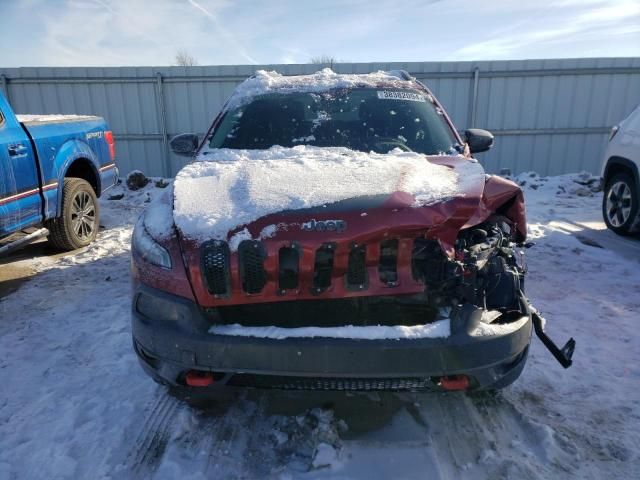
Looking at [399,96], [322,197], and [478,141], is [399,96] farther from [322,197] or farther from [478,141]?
[322,197]

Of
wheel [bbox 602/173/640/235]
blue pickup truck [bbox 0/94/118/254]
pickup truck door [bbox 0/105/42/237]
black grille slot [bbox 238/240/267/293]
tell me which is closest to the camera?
black grille slot [bbox 238/240/267/293]

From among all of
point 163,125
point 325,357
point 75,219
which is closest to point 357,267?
point 325,357

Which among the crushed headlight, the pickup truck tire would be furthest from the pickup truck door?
the crushed headlight

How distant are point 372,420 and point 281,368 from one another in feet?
2.45

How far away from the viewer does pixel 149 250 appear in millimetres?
2070

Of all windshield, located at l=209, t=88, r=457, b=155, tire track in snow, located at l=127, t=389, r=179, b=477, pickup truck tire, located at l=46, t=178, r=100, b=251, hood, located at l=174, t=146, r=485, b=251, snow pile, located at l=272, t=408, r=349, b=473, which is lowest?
tire track in snow, located at l=127, t=389, r=179, b=477

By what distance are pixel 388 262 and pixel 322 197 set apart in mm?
443

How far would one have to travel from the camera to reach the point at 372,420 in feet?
7.53

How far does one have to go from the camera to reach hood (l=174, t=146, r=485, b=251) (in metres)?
1.95

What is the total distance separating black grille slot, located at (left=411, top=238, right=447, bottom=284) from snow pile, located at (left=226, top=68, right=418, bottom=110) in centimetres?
217

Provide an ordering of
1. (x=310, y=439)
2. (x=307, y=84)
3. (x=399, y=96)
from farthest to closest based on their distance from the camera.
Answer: (x=307, y=84), (x=399, y=96), (x=310, y=439)

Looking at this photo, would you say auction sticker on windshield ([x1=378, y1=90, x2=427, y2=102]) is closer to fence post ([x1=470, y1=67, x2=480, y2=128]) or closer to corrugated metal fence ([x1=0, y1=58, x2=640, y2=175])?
corrugated metal fence ([x1=0, y1=58, x2=640, y2=175])

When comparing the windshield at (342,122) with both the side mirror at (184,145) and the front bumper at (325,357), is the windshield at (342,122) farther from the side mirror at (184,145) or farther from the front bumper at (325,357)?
the front bumper at (325,357)

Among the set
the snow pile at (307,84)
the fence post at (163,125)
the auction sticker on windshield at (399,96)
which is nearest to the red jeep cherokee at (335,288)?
the auction sticker on windshield at (399,96)
